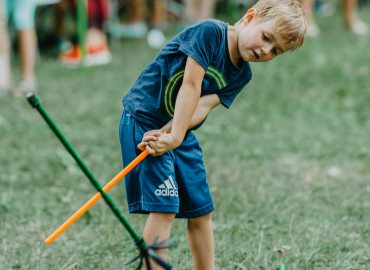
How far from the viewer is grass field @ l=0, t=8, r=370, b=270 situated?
7.17 feet

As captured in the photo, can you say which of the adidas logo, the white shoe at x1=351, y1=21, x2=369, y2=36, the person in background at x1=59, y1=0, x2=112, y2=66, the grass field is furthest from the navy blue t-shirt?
the white shoe at x1=351, y1=21, x2=369, y2=36

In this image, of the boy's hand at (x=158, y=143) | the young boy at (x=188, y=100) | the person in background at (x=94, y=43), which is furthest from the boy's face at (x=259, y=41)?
the person in background at (x=94, y=43)

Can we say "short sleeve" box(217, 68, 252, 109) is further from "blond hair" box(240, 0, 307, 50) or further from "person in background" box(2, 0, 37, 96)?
"person in background" box(2, 0, 37, 96)

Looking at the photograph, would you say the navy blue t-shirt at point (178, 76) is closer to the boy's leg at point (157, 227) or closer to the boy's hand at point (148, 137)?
the boy's hand at point (148, 137)

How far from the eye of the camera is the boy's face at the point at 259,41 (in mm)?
1539

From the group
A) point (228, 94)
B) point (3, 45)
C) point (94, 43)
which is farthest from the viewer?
point (94, 43)

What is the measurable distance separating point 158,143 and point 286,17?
2.02ft

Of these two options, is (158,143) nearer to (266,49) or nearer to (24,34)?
(266,49)

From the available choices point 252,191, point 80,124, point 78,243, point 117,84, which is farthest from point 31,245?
point 117,84

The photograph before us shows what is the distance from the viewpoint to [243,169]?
10.3 ft

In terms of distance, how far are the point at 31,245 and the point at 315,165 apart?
78.8 inches

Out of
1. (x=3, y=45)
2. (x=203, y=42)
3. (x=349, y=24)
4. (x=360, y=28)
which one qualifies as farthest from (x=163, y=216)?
(x=349, y=24)

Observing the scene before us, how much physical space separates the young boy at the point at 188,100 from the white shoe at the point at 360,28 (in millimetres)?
5199

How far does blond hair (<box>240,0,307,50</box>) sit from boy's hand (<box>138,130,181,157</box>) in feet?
1.73
